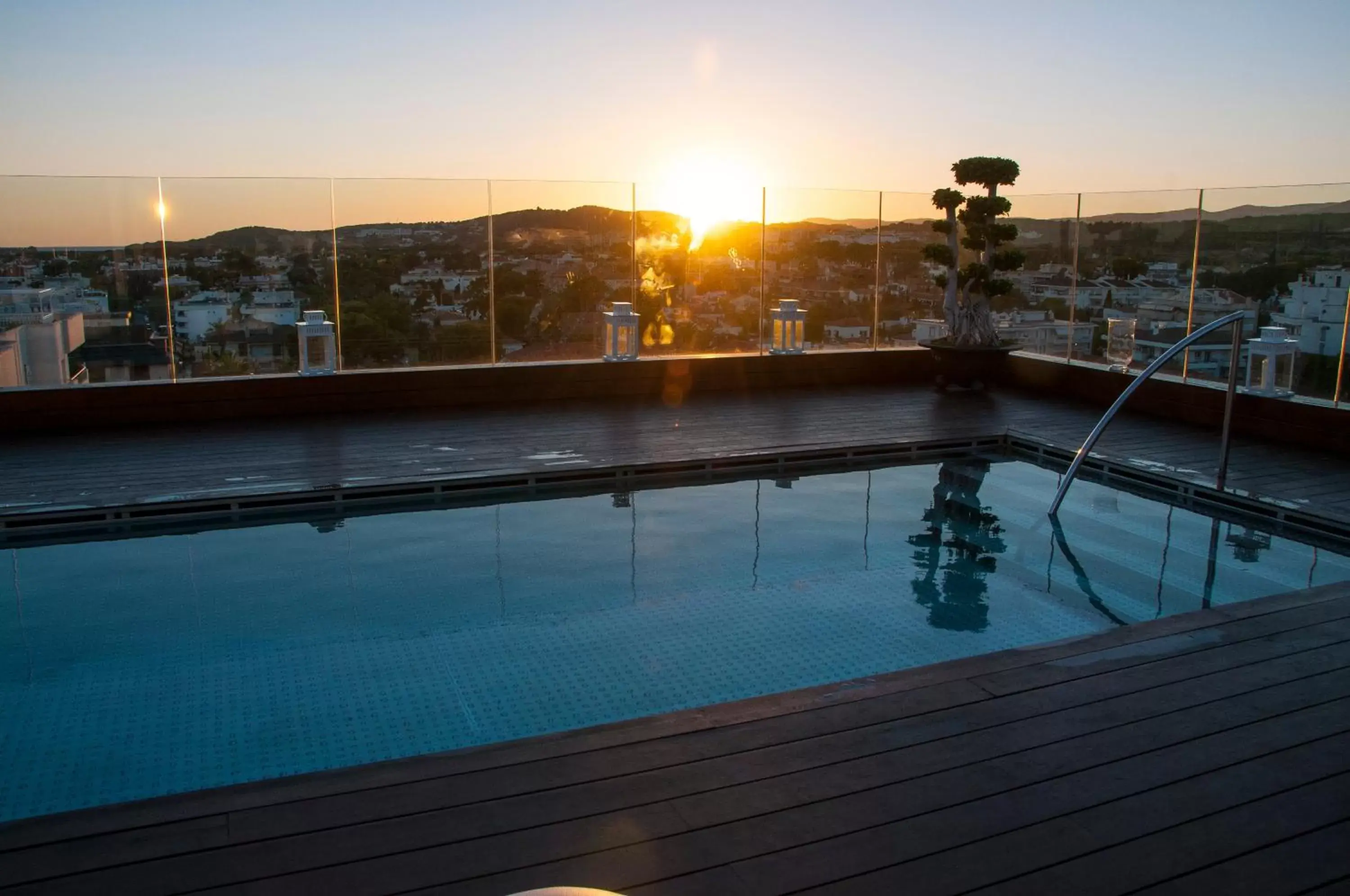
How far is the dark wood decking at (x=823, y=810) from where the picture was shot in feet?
6.61

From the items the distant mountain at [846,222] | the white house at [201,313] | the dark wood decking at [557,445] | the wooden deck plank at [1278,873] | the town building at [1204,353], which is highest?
the distant mountain at [846,222]

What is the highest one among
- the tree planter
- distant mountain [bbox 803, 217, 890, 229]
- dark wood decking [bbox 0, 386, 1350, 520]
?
distant mountain [bbox 803, 217, 890, 229]

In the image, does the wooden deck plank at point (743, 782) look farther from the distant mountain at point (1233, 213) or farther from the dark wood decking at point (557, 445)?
the distant mountain at point (1233, 213)

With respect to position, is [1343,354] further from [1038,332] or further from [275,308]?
[275,308]

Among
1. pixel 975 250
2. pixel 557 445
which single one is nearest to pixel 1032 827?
pixel 557 445

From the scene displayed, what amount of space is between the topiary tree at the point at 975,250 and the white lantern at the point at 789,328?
1.26m

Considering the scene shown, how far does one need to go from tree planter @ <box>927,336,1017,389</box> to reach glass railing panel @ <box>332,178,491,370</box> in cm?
396

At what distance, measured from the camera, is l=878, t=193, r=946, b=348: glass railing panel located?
380 inches

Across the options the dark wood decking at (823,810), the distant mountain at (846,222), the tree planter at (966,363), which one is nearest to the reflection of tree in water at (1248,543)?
the dark wood decking at (823,810)

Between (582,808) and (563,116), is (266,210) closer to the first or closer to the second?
(563,116)

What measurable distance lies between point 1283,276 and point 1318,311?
0.41 metres

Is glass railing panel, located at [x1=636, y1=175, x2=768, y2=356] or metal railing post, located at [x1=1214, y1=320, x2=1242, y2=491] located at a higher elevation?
glass railing panel, located at [x1=636, y1=175, x2=768, y2=356]

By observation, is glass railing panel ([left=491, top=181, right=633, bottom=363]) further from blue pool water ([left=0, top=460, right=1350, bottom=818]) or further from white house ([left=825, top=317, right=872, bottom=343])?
blue pool water ([left=0, top=460, right=1350, bottom=818])

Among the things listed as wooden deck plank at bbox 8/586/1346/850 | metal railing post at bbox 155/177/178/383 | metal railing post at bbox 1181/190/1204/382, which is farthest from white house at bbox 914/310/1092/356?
metal railing post at bbox 155/177/178/383
